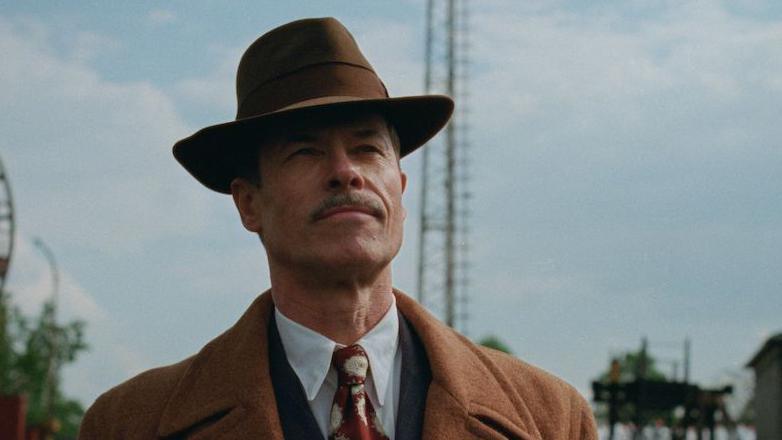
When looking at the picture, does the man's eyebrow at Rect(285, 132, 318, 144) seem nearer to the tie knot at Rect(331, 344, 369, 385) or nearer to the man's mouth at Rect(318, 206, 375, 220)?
the man's mouth at Rect(318, 206, 375, 220)

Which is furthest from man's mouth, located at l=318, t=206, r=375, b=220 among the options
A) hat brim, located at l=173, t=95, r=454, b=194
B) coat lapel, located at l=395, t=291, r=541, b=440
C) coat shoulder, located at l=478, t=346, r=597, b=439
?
coat shoulder, located at l=478, t=346, r=597, b=439

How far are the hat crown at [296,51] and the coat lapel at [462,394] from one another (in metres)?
0.79

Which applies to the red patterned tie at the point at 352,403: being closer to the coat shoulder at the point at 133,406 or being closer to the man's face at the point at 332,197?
the man's face at the point at 332,197

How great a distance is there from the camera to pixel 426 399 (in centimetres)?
404

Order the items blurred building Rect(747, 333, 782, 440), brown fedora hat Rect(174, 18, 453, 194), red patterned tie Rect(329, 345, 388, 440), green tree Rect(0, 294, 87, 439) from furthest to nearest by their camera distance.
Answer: green tree Rect(0, 294, 87, 439) < blurred building Rect(747, 333, 782, 440) < brown fedora hat Rect(174, 18, 453, 194) < red patterned tie Rect(329, 345, 388, 440)

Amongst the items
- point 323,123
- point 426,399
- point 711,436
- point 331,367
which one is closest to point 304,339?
point 331,367

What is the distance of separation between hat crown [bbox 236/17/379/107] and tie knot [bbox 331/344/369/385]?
2.97ft

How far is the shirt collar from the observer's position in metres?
3.98

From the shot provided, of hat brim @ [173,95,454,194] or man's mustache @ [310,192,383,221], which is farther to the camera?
hat brim @ [173,95,454,194]

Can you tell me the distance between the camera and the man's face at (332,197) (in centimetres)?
388

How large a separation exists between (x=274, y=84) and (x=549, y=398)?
131cm

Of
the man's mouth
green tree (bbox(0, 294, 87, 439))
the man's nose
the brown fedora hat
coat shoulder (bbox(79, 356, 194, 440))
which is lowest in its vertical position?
green tree (bbox(0, 294, 87, 439))

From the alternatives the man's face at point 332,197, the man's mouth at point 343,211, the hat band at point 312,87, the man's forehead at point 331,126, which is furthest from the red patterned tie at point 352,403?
the hat band at point 312,87

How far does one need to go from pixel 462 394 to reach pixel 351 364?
37cm
